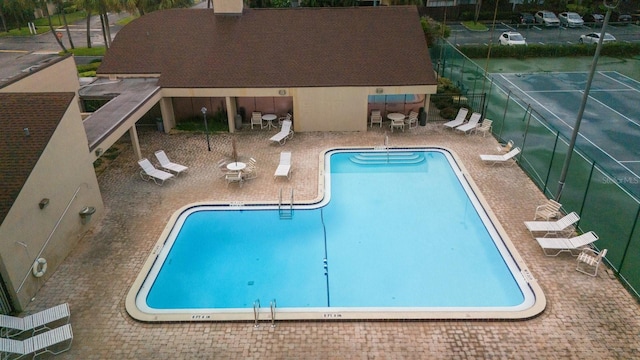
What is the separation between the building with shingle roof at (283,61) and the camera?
22922 millimetres

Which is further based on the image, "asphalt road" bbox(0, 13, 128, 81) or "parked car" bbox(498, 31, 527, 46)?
"parked car" bbox(498, 31, 527, 46)

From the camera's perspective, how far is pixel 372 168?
2072 centimetres

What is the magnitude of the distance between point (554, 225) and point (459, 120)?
10014 millimetres

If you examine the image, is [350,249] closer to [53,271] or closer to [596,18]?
[53,271]

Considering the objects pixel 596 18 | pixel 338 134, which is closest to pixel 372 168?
pixel 338 134

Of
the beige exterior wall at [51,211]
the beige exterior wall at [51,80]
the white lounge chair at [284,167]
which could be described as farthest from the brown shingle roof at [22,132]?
the white lounge chair at [284,167]

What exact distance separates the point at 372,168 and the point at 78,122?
1210 cm

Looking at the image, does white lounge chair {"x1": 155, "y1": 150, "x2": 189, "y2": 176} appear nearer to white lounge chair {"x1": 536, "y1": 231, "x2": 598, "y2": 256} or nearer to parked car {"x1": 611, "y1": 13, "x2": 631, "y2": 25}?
white lounge chair {"x1": 536, "y1": 231, "x2": 598, "y2": 256}

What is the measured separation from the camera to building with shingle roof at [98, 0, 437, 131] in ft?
75.2

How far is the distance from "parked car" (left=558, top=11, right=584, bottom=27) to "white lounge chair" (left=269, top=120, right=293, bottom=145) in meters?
39.5

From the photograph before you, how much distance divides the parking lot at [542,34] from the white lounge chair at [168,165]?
32.1m

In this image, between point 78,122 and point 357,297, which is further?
point 78,122

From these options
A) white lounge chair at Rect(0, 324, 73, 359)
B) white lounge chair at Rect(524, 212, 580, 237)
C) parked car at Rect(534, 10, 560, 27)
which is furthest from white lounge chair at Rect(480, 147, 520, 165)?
parked car at Rect(534, 10, 560, 27)

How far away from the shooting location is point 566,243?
1430 centimetres
